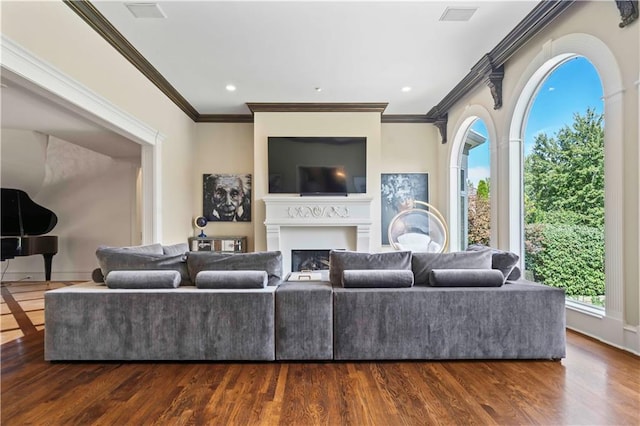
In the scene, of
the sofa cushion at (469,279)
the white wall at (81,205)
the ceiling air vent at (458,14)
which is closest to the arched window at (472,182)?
the ceiling air vent at (458,14)

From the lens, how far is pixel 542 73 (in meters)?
3.65

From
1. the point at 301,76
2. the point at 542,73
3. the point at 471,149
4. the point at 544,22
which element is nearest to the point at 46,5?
the point at 301,76

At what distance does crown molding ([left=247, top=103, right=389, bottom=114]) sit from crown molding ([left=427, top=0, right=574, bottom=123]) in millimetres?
1190

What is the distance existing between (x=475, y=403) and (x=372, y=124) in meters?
4.86

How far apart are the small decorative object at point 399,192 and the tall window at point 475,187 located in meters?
0.77

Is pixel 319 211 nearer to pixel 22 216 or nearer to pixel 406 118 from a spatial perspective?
pixel 406 118

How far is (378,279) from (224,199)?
4629 mm

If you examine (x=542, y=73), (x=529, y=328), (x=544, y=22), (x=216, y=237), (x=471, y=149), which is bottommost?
(x=529, y=328)

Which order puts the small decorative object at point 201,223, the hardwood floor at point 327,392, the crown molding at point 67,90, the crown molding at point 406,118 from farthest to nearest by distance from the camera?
the crown molding at point 406,118
the small decorative object at point 201,223
the crown molding at point 67,90
the hardwood floor at point 327,392

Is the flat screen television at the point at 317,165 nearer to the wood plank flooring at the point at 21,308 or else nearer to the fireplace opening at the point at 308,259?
the fireplace opening at the point at 308,259

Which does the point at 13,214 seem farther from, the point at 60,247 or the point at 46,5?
the point at 46,5

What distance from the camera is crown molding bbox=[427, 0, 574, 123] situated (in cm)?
317

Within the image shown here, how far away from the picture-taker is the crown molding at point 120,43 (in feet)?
10.3

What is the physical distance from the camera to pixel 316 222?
5.90 m
